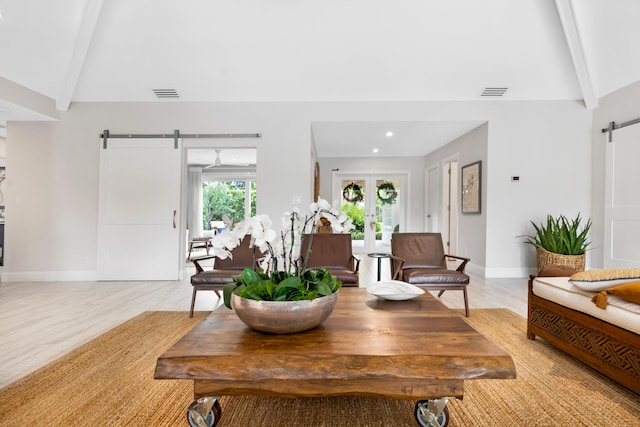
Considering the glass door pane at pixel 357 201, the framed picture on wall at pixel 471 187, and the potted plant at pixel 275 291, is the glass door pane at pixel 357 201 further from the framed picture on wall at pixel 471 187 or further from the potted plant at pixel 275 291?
the potted plant at pixel 275 291

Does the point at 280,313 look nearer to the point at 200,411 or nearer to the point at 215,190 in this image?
the point at 200,411

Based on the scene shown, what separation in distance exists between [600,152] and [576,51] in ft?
4.85

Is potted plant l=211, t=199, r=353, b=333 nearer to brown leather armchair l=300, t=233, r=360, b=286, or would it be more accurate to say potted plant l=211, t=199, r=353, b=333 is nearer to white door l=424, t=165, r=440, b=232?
brown leather armchair l=300, t=233, r=360, b=286

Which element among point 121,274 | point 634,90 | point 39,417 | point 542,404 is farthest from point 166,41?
point 634,90

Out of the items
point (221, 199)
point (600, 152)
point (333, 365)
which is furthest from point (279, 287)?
point (221, 199)

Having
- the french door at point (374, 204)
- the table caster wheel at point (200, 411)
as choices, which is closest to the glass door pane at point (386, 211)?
the french door at point (374, 204)

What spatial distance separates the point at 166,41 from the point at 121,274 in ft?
10.5

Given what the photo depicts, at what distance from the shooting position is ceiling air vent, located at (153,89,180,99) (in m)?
4.46

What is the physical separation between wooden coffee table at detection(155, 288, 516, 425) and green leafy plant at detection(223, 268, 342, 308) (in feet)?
0.55

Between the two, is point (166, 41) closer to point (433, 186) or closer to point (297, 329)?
point (297, 329)

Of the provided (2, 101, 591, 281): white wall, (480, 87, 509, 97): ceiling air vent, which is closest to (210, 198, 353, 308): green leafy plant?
(2, 101, 591, 281): white wall

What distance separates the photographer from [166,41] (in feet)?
13.0

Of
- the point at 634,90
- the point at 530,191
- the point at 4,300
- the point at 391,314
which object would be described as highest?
the point at 634,90

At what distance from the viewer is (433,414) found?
1255 mm
